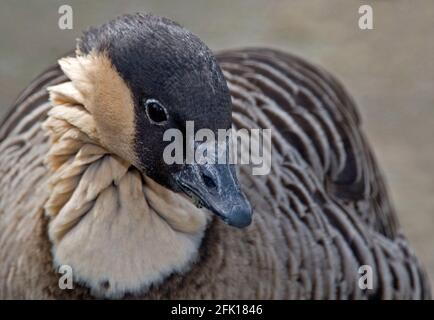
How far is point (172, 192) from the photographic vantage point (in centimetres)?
381

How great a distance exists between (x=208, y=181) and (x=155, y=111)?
29cm

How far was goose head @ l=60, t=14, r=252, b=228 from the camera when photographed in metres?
3.37

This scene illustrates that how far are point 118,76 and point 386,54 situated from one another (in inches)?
181

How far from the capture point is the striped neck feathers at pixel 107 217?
3.78 meters

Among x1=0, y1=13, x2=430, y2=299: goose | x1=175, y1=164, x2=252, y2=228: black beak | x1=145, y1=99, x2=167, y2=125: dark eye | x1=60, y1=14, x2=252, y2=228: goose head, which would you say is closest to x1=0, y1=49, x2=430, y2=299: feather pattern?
x1=0, y1=13, x2=430, y2=299: goose

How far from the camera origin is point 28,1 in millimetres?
8031

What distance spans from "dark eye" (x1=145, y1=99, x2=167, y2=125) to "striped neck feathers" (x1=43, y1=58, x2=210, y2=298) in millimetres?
339

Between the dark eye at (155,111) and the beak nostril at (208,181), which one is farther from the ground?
the dark eye at (155,111)

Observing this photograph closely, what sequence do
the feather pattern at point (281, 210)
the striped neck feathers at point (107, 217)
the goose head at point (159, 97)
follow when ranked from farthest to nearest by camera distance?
the feather pattern at point (281, 210)
the striped neck feathers at point (107, 217)
the goose head at point (159, 97)

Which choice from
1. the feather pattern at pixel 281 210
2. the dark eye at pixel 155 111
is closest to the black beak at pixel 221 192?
the dark eye at pixel 155 111

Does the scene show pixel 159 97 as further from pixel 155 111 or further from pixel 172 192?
pixel 172 192

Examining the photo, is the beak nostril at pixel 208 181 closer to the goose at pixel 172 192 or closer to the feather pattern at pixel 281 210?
the goose at pixel 172 192

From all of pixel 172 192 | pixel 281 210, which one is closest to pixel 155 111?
pixel 172 192

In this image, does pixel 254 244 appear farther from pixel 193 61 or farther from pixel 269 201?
pixel 193 61
